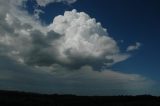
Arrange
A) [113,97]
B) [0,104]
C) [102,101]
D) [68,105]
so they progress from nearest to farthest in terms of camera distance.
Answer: [0,104], [68,105], [102,101], [113,97]

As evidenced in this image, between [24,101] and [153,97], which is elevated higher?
[153,97]

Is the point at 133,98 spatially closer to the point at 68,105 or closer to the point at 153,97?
the point at 153,97

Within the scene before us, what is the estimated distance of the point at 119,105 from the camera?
7738 centimetres

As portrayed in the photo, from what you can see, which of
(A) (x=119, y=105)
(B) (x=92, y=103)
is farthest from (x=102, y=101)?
(A) (x=119, y=105)

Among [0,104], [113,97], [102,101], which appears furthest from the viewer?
[113,97]

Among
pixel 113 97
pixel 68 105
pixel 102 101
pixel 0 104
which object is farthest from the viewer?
pixel 113 97

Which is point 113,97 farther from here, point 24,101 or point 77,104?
point 24,101

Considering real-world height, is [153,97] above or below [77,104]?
above

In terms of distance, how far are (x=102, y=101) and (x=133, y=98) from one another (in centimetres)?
1664

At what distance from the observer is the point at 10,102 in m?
76.7

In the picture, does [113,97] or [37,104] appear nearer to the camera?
[37,104]

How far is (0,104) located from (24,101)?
22.3 feet

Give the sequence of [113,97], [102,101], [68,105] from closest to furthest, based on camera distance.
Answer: [68,105], [102,101], [113,97]

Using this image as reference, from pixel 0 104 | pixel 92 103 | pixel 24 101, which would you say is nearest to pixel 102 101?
pixel 92 103
